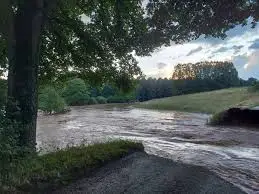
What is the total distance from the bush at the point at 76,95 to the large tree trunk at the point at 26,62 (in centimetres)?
9388

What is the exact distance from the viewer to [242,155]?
1792 centimetres

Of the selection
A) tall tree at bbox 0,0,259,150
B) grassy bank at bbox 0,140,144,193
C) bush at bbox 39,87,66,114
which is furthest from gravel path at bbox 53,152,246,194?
bush at bbox 39,87,66,114

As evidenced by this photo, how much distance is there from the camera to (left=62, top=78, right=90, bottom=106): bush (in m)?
105

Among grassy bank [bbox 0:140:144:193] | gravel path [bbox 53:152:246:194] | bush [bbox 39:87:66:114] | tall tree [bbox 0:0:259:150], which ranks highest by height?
tall tree [bbox 0:0:259:150]

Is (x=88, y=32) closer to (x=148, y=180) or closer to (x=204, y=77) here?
(x=148, y=180)

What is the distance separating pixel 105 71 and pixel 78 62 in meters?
1.17

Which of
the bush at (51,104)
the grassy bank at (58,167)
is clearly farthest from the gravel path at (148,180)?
the bush at (51,104)

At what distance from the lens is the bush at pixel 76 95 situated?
105000mm

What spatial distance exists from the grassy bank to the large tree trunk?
115 cm

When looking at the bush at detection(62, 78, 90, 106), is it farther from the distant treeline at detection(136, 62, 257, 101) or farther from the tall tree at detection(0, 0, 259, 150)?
the tall tree at detection(0, 0, 259, 150)

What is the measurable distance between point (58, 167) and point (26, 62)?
10.5 feet

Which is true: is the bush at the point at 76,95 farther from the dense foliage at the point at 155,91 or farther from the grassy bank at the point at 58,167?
the grassy bank at the point at 58,167

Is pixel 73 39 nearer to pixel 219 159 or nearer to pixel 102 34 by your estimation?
pixel 102 34

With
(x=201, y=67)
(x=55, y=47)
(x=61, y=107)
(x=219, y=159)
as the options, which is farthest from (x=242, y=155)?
(x=201, y=67)
